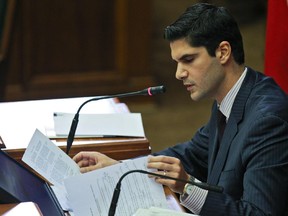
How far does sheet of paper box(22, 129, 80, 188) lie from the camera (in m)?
2.29

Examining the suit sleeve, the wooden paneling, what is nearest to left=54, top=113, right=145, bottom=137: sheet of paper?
the suit sleeve

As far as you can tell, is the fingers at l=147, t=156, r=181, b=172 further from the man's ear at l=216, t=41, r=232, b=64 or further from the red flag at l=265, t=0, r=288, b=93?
the red flag at l=265, t=0, r=288, b=93

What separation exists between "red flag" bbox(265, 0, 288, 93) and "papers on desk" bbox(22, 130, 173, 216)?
1.36 m

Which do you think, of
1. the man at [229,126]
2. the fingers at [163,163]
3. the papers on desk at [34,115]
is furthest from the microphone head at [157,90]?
the papers on desk at [34,115]

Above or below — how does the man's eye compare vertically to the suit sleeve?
above

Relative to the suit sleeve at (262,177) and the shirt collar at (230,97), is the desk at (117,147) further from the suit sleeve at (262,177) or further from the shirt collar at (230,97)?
the suit sleeve at (262,177)

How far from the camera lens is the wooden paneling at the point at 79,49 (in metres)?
4.93

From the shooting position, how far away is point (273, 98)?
2.38 meters

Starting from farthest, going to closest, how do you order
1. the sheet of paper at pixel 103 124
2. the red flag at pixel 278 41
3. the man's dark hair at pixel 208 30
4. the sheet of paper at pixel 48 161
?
1. the red flag at pixel 278 41
2. the sheet of paper at pixel 103 124
3. the man's dark hair at pixel 208 30
4. the sheet of paper at pixel 48 161

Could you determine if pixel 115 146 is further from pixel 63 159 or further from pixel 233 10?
pixel 233 10

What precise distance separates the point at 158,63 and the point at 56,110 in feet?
9.33

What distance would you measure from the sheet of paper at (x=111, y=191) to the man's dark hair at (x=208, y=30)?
0.43 metres

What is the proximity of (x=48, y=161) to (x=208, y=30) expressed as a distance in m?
0.64

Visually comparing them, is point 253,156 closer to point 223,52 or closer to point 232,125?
point 232,125
